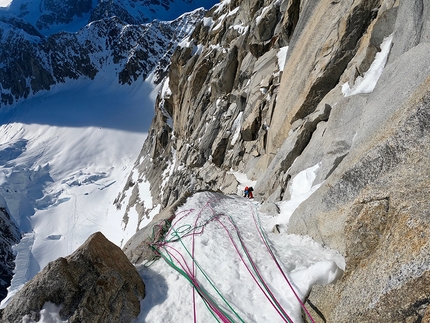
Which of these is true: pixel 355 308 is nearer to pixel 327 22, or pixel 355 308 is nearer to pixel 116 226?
pixel 327 22

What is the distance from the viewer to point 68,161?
356 ft

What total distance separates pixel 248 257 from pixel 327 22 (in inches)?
448

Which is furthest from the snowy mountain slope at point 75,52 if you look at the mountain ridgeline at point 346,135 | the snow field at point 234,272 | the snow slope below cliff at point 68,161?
the snow field at point 234,272

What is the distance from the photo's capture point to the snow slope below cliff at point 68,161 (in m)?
63.6

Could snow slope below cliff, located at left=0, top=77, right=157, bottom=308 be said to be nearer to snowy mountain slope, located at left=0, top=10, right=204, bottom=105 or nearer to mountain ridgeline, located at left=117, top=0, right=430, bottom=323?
snowy mountain slope, located at left=0, top=10, right=204, bottom=105

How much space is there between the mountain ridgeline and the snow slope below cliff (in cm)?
2742

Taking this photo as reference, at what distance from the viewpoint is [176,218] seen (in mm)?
9148

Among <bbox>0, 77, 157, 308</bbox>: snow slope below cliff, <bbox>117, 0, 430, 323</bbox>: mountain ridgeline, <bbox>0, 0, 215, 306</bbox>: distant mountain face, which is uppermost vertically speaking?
<bbox>0, 0, 215, 306</bbox>: distant mountain face

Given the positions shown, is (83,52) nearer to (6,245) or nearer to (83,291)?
(6,245)

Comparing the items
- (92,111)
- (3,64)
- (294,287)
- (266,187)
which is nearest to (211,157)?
(266,187)

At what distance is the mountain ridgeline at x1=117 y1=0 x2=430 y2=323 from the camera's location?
3.43 meters

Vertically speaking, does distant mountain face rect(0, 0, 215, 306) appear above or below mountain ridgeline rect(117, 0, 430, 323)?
above

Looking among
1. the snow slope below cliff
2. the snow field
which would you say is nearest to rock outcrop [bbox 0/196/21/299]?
the snow slope below cliff

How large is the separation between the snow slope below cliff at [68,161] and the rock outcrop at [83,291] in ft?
115
